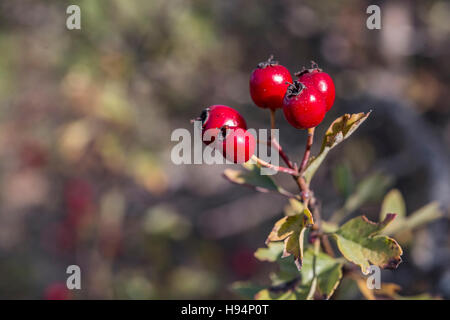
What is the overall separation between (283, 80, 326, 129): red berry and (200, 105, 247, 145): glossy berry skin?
0.12 metres

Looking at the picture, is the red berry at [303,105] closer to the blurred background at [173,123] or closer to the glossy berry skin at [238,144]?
the glossy berry skin at [238,144]

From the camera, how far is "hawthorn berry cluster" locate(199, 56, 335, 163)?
0.87 meters

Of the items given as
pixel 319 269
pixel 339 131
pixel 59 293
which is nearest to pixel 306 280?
pixel 319 269

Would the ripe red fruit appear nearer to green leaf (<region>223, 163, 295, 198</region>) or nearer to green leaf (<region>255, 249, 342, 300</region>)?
green leaf (<region>223, 163, 295, 198</region>)

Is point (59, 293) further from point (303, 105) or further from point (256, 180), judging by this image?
point (303, 105)

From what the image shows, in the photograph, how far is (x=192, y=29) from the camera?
8.07ft

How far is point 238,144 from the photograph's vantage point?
34.0 inches

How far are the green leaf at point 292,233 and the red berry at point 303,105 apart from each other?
0.66ft

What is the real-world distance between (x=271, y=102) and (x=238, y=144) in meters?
0.19

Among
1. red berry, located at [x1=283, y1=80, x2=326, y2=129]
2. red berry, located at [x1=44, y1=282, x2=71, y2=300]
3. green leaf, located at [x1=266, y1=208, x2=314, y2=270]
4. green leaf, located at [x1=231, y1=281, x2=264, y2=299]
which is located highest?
red berry, located at [x1=283, y1=80, x2=326, y2=129]

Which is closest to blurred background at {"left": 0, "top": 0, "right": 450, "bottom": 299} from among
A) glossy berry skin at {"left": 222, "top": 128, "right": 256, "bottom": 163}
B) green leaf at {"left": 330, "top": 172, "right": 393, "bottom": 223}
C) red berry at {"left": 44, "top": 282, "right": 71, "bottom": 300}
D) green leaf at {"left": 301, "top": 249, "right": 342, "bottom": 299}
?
red berry at {"left": 44, "top": 282, "right": 71, "bottom": 300}

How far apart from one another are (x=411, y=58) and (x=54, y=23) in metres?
2.58

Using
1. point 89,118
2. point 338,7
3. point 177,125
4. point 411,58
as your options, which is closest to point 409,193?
point 411,58
